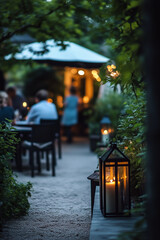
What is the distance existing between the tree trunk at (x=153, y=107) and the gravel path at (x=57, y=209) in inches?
74.1

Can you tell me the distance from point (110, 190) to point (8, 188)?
1284 mm

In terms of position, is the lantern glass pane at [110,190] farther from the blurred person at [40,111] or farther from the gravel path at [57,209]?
the blurred person at [40,111]

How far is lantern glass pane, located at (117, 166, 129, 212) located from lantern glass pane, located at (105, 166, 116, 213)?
0.06 m

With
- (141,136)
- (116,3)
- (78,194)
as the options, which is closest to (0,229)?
(141,136)

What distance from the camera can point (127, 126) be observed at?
4516 millimetres

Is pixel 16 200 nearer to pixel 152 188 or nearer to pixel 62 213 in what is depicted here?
pixel 62 213

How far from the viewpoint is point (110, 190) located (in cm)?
391

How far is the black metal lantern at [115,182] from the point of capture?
385 cm

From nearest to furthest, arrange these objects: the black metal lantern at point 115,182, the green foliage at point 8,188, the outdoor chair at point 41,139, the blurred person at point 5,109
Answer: the black metal lantern at point 115,182 → the green foliage at point 8,188 → the blurred person at point 5,109 → the outdoor chair at point 41,139

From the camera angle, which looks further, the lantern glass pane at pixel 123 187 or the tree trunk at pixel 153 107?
the lantern glass pane at pixel 123 187

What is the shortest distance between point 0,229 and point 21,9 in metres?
5.04

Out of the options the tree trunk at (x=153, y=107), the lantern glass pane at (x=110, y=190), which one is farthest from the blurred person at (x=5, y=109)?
the tree trunk at (x=153, y=107)

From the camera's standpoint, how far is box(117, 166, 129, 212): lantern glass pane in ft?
12.8

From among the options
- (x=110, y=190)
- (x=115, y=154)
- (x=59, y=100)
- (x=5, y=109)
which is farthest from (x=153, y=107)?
(x=59, y=100)
